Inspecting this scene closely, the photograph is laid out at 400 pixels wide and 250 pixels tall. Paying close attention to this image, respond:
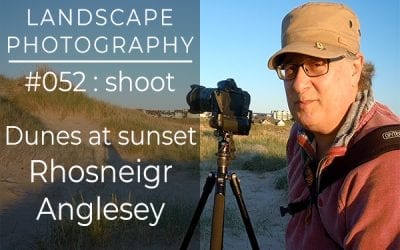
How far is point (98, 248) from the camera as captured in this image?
337cm

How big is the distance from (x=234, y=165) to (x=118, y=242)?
512cm

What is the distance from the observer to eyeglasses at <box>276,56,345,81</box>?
123 centimetres

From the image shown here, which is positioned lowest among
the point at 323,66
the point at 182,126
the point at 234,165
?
the point at 234,165

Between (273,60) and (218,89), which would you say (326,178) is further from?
(218,89)

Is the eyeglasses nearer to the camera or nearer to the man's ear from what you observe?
the man's ear

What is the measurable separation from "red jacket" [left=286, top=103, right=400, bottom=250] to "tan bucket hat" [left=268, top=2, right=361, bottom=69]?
192 mm

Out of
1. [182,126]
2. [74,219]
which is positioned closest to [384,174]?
[74,219]

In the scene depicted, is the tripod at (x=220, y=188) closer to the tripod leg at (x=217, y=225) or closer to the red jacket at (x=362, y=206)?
the tripod leg at (x=217, y=225)

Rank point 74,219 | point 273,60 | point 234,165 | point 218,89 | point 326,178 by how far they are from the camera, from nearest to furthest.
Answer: point 326,178
point 273,60
point 218,89
point 74,219
point 234,165

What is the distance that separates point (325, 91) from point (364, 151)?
21 centimetres

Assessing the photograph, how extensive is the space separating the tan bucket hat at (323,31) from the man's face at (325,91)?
41 millimetres

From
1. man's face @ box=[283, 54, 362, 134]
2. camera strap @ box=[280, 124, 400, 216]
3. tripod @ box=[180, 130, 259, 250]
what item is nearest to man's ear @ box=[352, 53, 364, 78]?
man's face @ box=[283, 54, 362, 134]

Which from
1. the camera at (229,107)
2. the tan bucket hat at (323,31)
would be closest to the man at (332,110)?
the tan bucket hat at (323,31)

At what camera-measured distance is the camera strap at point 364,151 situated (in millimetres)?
1072
